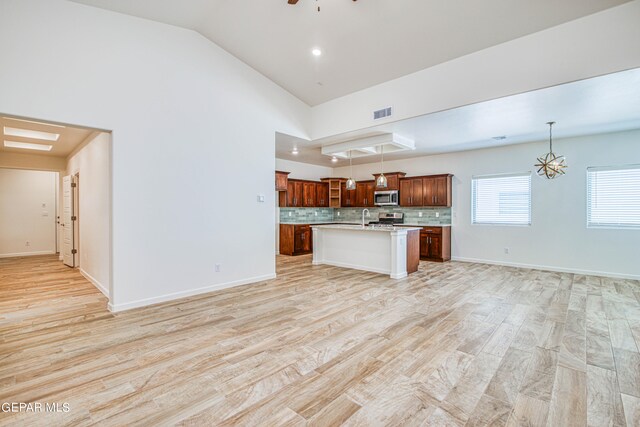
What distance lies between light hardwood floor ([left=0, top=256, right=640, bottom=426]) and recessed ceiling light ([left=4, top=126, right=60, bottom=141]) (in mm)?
2856

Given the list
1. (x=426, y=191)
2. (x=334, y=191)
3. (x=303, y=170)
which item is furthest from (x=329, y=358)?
(x=334, y=191)

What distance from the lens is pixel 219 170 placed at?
477 centimetres

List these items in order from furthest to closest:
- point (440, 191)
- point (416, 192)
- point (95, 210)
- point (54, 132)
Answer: point (416, 192) → point (440, 191) → point (54, 132) → point (95, 210)

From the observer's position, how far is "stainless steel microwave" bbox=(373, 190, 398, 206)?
8.42 meters

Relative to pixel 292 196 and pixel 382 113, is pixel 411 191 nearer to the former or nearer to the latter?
pixel 292 196

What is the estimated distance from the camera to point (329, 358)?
8.48 ft

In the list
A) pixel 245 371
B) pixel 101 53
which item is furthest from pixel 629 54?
pixel 101 53

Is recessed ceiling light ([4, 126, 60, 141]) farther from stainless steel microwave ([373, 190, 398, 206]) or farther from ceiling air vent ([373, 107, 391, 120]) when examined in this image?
stainless steel microwave ([373, 190, 398, 206])

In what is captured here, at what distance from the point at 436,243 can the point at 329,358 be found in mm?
5716

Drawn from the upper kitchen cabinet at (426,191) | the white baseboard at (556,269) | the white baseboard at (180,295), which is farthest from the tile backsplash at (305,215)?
the white baseboard at (556,269)

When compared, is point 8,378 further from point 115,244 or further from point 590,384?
point 590,384

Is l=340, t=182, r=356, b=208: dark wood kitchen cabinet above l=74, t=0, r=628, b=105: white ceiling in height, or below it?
below

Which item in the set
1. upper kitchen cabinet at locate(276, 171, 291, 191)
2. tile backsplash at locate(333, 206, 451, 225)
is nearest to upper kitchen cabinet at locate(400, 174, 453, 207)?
tile backsplash at locate(333, 206, 451, 225)

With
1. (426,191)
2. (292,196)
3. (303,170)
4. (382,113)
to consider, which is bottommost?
(292,196)
